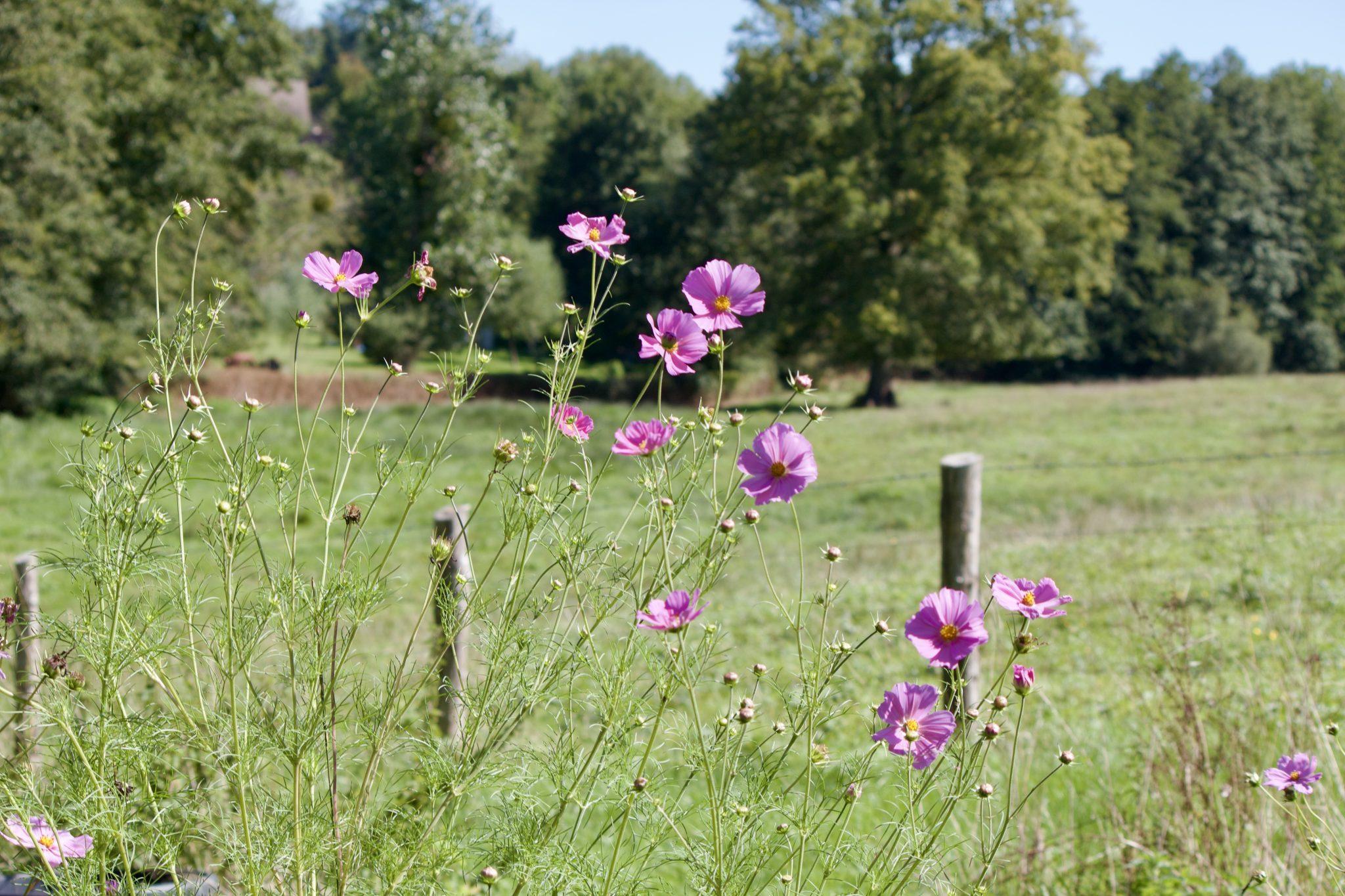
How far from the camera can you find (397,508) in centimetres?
1168

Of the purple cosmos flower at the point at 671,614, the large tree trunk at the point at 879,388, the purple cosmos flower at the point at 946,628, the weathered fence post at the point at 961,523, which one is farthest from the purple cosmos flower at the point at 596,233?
the large tree trunk at the point at 879,388

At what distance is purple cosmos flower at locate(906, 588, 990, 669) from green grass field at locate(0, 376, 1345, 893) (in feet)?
1.79

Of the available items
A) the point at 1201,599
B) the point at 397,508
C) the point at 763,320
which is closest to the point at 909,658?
the point at 1201,599

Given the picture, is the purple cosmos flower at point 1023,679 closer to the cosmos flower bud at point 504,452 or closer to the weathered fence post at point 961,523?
the cosmos flower bud at point 504,452

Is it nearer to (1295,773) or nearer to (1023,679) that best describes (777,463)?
(1023,679)

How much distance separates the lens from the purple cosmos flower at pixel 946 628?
44.6 inches

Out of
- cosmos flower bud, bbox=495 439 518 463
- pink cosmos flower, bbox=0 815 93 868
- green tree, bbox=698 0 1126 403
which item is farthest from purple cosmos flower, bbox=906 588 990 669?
green tree, bbox=698 0 1126 403

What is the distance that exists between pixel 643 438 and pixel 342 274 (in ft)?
1.47

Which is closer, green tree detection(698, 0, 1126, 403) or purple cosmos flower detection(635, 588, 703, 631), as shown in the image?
purple cosmos flower detection(635, 588, 703, 631)

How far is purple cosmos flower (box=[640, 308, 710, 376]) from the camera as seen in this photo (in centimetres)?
129

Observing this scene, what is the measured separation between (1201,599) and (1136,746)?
138 inches

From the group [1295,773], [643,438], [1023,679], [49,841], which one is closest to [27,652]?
[49,841]

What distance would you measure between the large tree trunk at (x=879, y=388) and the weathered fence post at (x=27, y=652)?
70.9 ft

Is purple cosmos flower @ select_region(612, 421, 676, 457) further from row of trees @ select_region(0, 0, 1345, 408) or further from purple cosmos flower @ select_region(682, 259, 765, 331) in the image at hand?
row of trees @ select_region(0, 0, 1345, 408)
